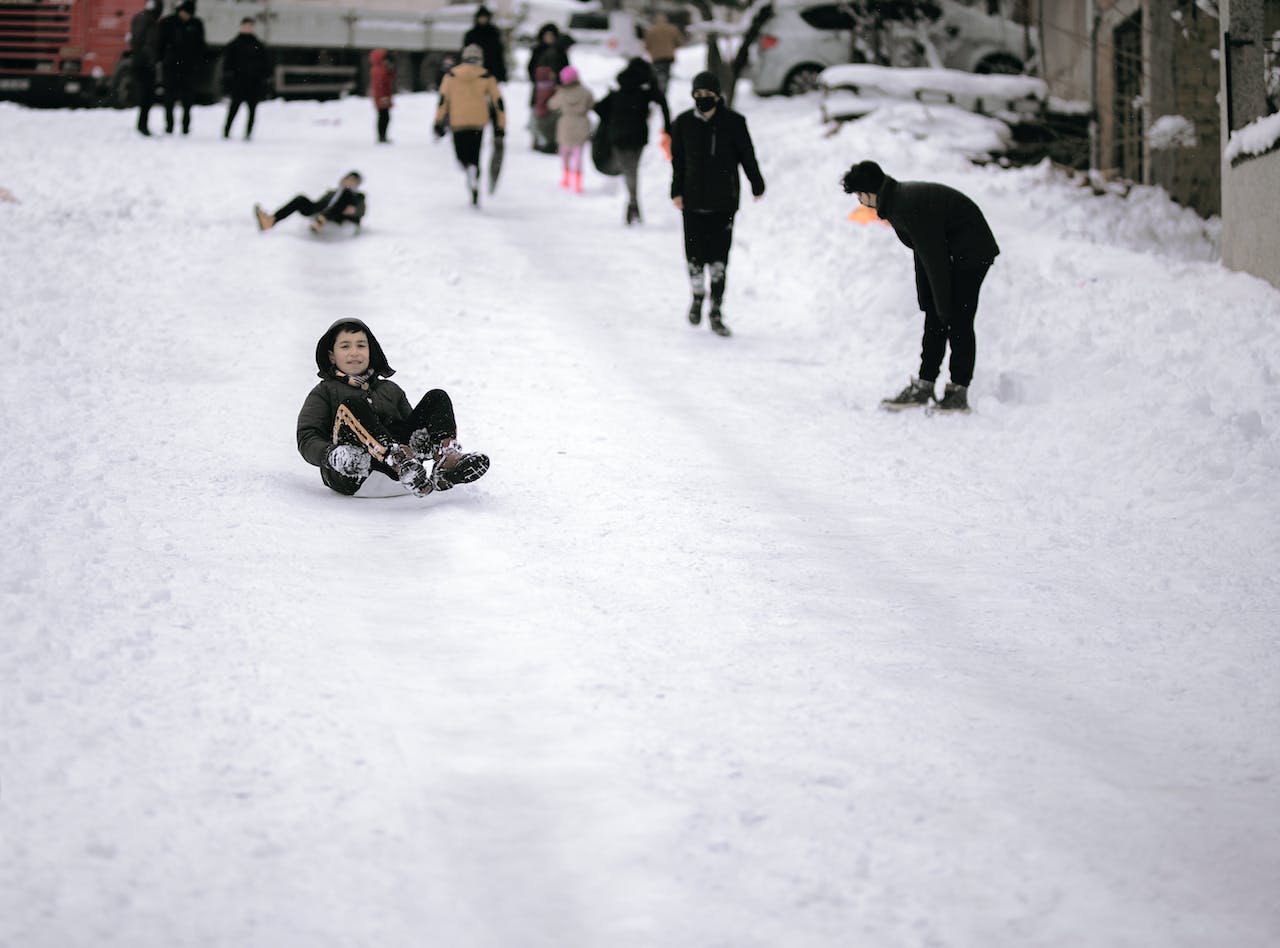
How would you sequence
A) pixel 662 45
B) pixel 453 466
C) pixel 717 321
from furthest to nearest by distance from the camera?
pixel 662 45 → pixel 717 321 → pixel 453 466

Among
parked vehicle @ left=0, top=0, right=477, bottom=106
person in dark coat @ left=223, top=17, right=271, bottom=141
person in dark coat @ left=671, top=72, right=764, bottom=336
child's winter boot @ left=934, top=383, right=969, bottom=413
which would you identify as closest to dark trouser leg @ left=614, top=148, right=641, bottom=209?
person in dark coat @ left=671, top=72, right=764, bottom=336

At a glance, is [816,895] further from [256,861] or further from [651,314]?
[651,314]

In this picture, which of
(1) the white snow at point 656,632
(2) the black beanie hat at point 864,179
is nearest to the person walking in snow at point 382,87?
(1) the white snow at point 656,632

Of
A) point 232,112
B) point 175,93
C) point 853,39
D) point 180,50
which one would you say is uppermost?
point 853,39

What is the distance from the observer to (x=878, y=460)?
283 inches

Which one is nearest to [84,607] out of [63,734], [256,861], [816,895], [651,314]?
[63,734]

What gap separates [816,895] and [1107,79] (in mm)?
15673

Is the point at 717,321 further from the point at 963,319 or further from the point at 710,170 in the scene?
the point at 963,319

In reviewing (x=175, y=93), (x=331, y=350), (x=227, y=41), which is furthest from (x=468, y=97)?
(x=227, y=41)

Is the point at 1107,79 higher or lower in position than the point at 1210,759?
higher

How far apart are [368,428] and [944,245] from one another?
3433 millimetres

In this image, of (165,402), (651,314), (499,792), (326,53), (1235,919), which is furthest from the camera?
(326,53)

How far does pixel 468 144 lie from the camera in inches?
587

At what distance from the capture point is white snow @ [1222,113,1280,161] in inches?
366
